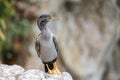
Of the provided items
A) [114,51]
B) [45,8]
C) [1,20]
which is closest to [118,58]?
[114,51]

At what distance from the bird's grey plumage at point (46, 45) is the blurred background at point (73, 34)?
5.74 m

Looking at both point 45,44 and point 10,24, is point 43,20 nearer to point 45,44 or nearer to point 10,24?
point 45,44

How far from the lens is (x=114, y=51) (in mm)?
14289

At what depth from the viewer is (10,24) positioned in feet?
40.7

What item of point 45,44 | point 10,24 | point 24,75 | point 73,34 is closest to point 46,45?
point 45,44

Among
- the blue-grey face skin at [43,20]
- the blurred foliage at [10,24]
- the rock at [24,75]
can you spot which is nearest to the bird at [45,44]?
the blue-grey face skin at [43,20]

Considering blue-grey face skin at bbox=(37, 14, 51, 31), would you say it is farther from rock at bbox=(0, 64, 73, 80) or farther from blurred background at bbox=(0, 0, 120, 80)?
blurred background at bbox=(0, 0, 120, 80)

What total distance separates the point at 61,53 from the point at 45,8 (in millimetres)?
1137

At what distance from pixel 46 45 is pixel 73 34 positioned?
7.67 m

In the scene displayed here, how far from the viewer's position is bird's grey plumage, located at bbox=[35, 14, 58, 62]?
5.84 meters

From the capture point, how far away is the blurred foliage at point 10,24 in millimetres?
11780

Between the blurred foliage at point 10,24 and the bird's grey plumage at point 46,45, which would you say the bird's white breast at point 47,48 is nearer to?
the bird's grey plumage at point 46,45

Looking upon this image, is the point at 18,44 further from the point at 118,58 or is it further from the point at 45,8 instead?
the point at 118,58

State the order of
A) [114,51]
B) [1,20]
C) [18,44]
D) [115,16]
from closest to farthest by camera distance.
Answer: [1,20]
[18,44]
[115,16]
[114,51]
